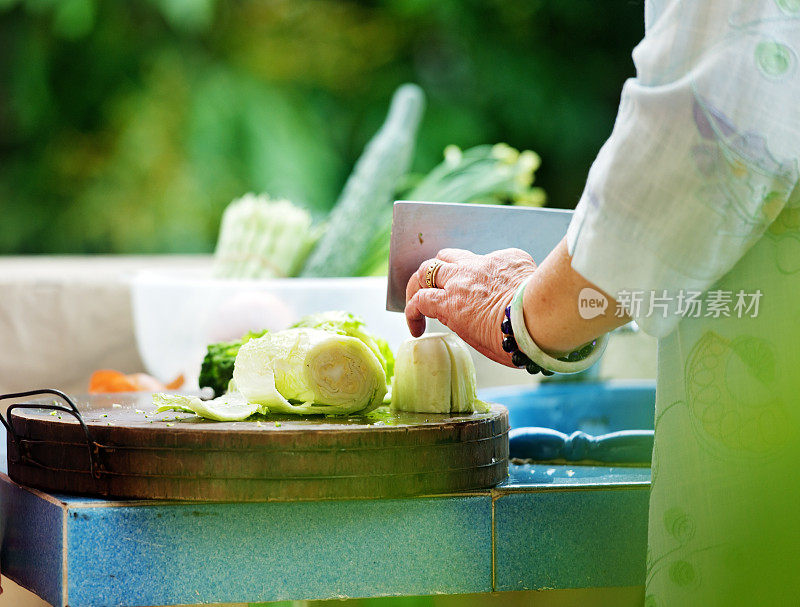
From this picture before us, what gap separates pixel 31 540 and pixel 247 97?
239 cm

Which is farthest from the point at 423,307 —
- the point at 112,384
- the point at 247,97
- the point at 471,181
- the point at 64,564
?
the point at 247,97

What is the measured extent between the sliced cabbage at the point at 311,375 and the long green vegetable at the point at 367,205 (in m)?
0.53

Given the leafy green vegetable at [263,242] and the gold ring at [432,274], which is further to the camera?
the leafy green vegetable at [263,242]

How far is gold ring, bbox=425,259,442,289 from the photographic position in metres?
0.63

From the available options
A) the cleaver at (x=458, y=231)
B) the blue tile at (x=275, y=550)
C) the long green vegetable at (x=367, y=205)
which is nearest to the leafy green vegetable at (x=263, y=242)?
the long green vegetable at (x=367, y=205)

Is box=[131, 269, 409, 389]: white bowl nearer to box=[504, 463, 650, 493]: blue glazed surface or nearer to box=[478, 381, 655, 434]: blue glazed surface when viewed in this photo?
box=[478, 381, 655, 434]: blue glazed surface

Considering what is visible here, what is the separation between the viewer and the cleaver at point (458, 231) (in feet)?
2.15

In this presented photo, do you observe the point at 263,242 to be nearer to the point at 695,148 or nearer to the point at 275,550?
the point at 275,550

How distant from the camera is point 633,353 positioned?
42.5 inches

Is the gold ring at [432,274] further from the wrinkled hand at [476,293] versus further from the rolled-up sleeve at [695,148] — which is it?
the rolled-up sleeve at [695,148]

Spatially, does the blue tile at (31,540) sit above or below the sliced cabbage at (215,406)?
below

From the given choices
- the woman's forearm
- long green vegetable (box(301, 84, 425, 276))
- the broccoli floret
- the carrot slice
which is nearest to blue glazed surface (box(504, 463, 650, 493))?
the woman's forearm

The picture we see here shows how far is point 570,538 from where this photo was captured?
59 cm

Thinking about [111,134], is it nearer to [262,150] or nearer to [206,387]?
[262,150]
